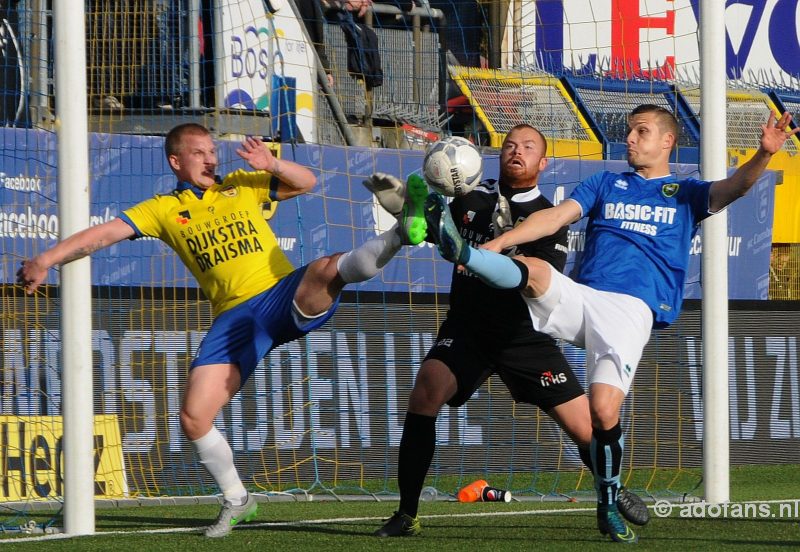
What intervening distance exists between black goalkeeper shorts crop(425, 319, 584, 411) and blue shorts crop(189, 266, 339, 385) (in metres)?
0.62

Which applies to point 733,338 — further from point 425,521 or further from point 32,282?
point 32,282

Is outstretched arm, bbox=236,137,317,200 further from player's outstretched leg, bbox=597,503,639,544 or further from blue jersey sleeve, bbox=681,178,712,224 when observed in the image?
player's outstretched leg, bbox=597,503,639,544

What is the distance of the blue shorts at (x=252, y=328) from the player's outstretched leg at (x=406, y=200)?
0.68 metres

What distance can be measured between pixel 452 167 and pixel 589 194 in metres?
0.69

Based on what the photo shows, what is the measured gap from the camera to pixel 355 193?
1129 cm

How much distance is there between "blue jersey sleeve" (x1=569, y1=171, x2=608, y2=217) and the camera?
18.9 ft

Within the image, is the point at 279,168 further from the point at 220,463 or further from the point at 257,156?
the point at 220,463

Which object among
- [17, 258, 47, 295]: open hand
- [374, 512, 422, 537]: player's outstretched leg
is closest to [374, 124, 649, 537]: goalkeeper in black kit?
[374, 512, 422, 537]: player's outstretched leg

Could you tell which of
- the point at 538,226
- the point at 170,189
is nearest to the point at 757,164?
the point at 538,226

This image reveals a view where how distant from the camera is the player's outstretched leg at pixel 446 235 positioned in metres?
5.02

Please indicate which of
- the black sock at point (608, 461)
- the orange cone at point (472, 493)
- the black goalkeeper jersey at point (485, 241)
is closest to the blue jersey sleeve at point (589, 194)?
the black goalkeeper jersey at point (485, 241)

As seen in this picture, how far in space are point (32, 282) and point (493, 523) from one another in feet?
8.63

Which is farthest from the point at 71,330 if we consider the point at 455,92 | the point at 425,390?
the point at 455,92

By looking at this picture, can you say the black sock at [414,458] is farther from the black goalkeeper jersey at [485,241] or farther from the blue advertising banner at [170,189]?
the blue advertising banner at [170,189]
